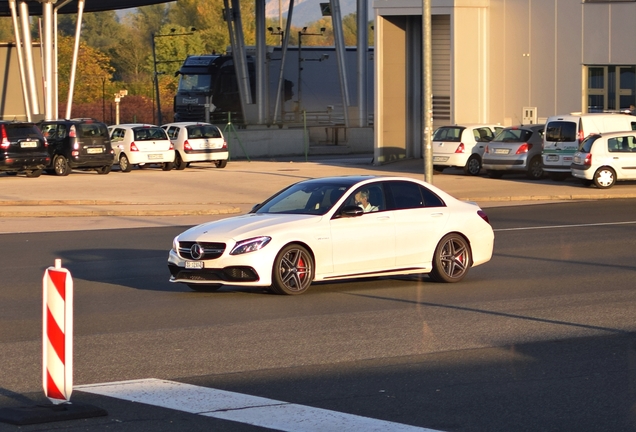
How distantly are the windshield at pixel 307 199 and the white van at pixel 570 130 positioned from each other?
18.3 meters

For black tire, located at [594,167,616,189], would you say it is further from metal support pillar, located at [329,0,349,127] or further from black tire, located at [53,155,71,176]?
metal support pillar, located at [329,0,349,127]

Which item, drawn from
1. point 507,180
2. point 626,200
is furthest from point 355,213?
point 507,180

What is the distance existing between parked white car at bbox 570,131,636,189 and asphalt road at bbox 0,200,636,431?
13317 mm

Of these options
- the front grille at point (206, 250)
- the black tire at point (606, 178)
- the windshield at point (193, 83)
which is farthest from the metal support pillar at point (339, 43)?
the front grille at point (206, 250)

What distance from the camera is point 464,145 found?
34.1 m

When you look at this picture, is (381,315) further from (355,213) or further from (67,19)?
(67,19)

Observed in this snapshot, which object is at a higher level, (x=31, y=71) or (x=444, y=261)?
(x=31, y=71)

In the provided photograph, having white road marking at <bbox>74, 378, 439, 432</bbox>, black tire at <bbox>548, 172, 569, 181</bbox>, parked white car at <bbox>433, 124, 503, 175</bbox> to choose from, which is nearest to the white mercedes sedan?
white road marking at <bbox>74, 378, 439, 432</bbox>

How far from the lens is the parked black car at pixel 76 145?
36.5m

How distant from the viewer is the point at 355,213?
1288 centimetres

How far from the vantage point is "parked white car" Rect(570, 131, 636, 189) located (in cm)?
2873

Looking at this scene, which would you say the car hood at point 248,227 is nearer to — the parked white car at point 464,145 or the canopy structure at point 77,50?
the parked white car at point 464,145

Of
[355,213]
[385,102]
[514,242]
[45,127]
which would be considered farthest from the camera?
[385,102]

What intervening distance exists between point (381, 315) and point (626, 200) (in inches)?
669
